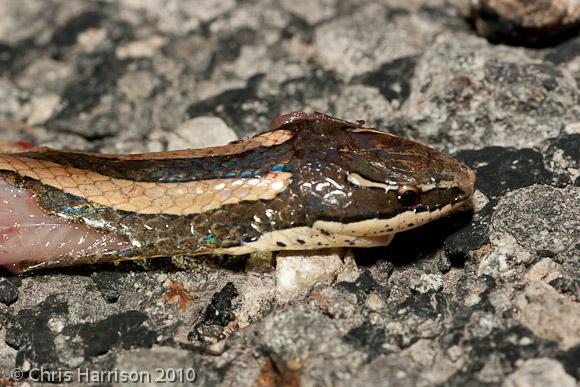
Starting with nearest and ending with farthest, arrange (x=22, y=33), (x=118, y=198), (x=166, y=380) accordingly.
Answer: (x=166, y=380), (x=118, y=198), (x=22, y=33)

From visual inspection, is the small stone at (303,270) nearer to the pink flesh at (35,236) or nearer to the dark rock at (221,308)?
the dark rock at (221,308)

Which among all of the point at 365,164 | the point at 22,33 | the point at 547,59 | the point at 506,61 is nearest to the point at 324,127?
the point at 365,164

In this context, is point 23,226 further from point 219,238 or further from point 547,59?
point 547,59

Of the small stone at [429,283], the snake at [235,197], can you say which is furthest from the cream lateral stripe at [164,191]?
the small stone at [429,283]

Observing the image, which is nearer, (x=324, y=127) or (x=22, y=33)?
(x=324, y=127)

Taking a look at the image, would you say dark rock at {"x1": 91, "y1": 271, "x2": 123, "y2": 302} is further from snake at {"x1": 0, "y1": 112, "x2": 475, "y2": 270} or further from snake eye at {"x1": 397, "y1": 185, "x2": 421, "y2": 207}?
snake eye at {"x1": 397, "y1": 185, "x2": 421, "y2": 207}
